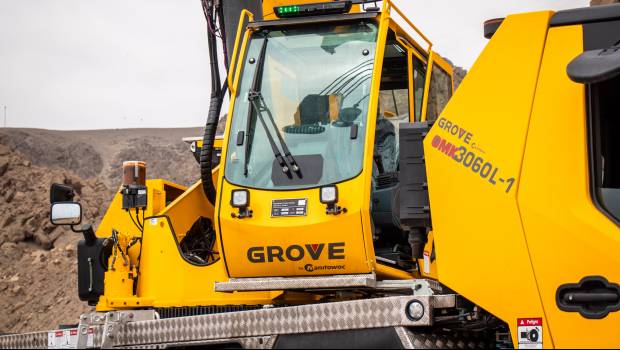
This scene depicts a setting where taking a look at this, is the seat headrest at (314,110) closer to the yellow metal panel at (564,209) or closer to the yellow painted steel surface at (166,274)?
the yellow painted steel surface at (166,274)

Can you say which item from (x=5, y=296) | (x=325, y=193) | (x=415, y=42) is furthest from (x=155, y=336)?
(x=5, y=296)

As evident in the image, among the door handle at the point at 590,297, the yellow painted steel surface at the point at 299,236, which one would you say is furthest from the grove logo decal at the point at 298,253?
the door handle at the point at 590,297

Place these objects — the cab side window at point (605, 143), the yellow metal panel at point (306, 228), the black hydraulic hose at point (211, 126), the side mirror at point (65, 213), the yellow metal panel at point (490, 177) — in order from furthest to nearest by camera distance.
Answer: the black hydraulic hose at point (211, 126) → the side mirror at point (65, 213) → the yellow metal panel at point (306, 228) → the yellow metal panel at point (490, 177) → the cab side window at point (605, 143)

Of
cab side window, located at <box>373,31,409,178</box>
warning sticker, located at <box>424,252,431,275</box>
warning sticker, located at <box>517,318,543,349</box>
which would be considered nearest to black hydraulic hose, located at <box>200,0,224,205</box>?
cab side window, located at <box>373,31,409,178</box>

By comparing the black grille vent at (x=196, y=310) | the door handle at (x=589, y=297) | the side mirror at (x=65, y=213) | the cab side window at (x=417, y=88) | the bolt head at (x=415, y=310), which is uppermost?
the cab side window at (x=417, y=88)

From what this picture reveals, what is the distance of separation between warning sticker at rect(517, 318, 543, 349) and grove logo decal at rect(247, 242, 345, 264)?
1.28 m

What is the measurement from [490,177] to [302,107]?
167cm

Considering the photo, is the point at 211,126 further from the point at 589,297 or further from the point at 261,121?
the point at 589,297

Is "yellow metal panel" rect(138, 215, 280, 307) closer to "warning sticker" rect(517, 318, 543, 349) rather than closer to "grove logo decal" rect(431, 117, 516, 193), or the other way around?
"grove logo decal" rect(431, 117, 516, 193)

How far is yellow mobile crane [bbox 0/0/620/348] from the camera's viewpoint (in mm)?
4809

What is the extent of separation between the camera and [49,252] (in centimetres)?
1650

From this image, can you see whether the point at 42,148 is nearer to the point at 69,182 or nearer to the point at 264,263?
the point at 69,182

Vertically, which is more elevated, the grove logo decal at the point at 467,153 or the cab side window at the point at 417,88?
the cab side window at the point at 417,88

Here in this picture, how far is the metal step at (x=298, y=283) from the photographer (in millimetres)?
5723
